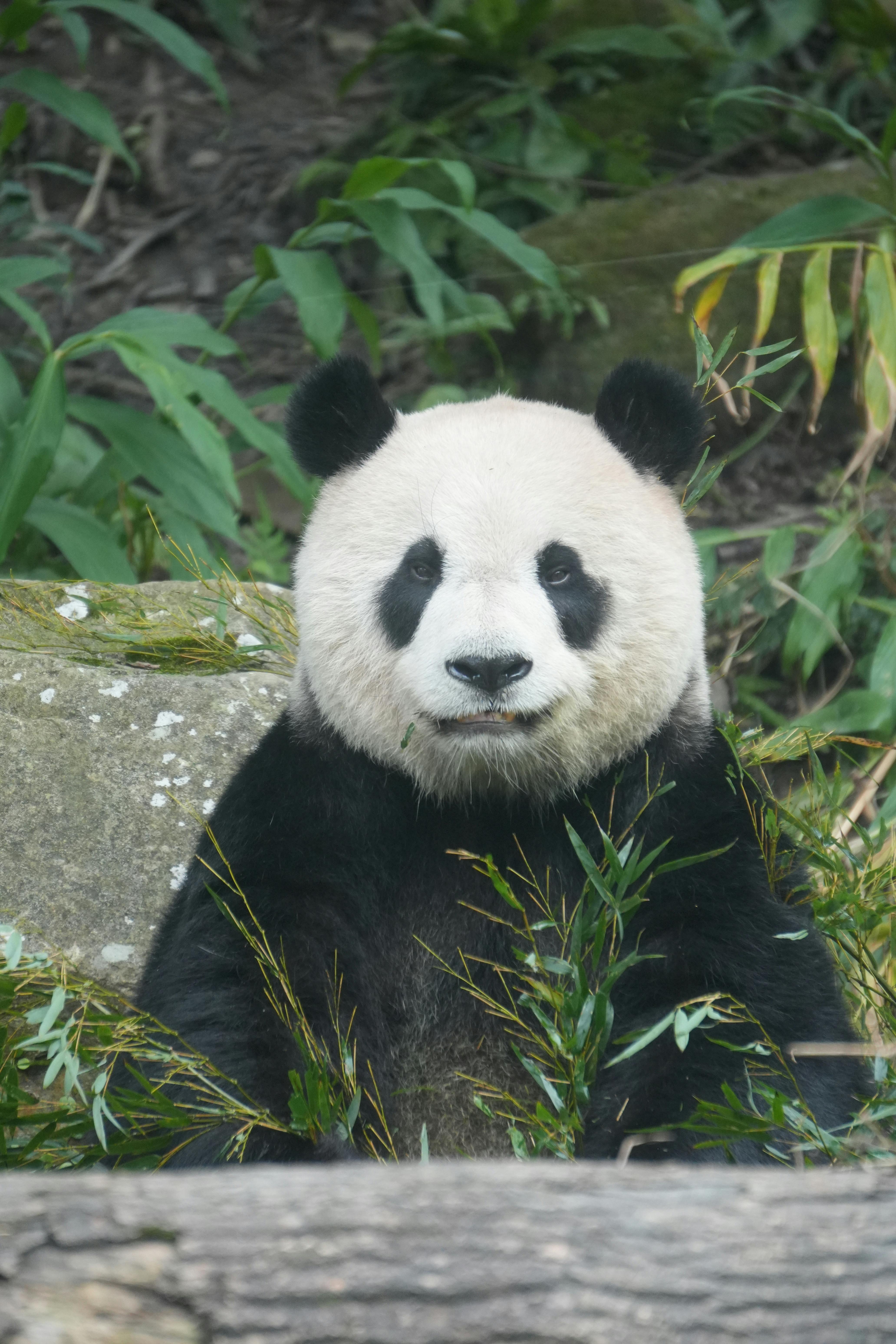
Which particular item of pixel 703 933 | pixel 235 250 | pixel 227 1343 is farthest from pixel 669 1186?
pixel 235 250

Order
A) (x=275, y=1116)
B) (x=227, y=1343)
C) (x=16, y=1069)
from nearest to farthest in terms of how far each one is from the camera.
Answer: (x=227, y=1343), (x=275, y=1116), (x=16, y=1069)

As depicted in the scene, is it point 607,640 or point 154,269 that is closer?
point 607,640

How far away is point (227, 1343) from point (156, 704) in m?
2.54

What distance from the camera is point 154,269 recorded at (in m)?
8.18

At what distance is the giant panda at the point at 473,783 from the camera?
2406 mm

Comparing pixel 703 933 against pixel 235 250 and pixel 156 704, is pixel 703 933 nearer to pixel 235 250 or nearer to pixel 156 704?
pixel 156 704

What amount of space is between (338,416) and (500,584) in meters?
0.64

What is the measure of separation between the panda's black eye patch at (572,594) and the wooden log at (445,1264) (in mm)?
1394

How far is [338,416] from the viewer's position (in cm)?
287

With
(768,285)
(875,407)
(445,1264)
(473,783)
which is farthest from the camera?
(875,407)

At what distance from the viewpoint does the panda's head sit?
7.94 ft

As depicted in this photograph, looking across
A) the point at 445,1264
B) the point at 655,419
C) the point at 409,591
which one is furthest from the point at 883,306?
the point at 445,1264

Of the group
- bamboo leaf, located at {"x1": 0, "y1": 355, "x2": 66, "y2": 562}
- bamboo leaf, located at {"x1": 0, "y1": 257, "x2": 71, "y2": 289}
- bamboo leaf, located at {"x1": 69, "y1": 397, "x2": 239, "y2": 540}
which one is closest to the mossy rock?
→ bamboo leaf, located at {"x1": 69, "y1": 397, "x2": 239, "y2": 540}

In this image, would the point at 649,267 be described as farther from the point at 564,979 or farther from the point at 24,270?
the point at 564,979
